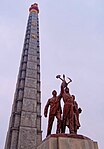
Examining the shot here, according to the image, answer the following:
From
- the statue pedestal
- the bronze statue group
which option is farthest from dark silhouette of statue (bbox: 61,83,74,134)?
the statue pedestal

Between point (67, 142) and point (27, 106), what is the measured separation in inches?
734

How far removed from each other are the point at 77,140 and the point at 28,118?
17.8 metres

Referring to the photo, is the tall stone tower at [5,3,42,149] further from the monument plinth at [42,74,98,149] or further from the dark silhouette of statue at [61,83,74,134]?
the dark silhouette of statue at [61,83,74,134]

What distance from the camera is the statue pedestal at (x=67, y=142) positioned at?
5.28m

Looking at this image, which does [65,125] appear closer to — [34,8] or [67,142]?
[67,142]

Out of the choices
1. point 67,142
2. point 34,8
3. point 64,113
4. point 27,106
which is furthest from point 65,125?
point 34,8

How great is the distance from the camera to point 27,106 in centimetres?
2367

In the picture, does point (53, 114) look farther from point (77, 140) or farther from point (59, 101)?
point (77, 140)

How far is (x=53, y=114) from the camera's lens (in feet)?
21.3

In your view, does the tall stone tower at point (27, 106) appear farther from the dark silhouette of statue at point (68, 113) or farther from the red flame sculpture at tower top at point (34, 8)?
the dark silhouette of statue at point (68, 113)

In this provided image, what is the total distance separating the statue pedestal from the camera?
528 cm

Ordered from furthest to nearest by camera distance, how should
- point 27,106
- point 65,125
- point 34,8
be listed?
point 34,8
point 27,106
point 65,125

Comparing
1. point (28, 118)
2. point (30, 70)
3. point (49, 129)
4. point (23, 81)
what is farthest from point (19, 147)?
point (49, 129)

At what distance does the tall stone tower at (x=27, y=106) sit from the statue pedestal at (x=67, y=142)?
640 inches
